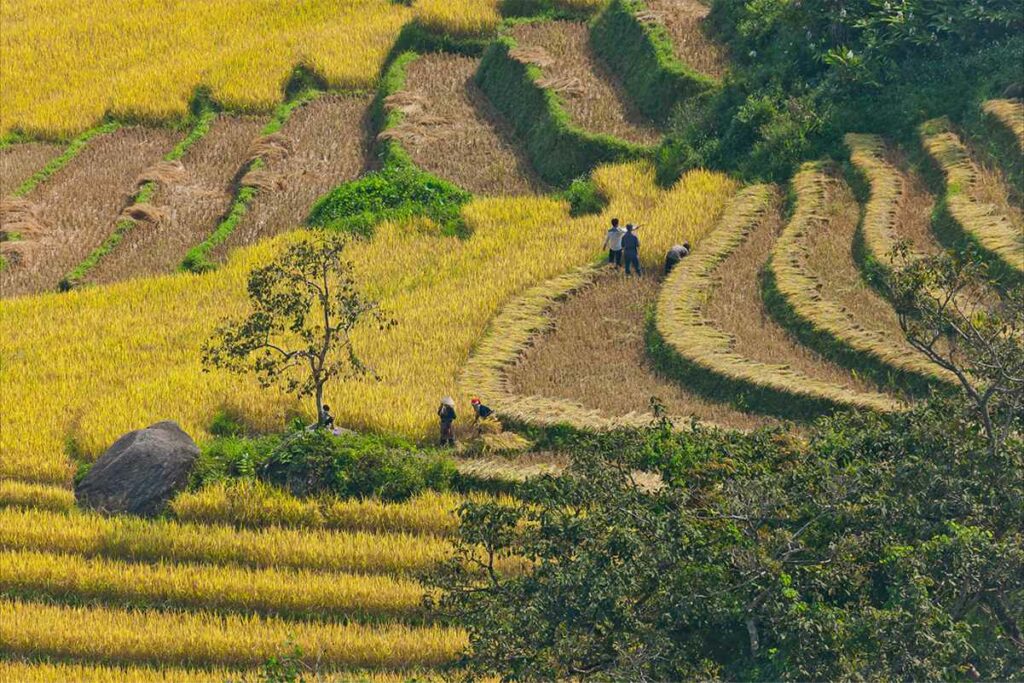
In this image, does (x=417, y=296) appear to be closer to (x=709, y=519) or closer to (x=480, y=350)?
(x=480, y=350)

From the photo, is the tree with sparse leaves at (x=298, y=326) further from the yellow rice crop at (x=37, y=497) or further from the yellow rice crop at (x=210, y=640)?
the yellow rice crop at (x=210, y=640)

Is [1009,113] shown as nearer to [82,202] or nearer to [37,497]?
[37,497]

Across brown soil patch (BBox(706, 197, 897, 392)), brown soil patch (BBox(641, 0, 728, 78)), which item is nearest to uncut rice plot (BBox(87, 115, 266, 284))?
brown soil patch (BBox(641, 0, 728, 78))

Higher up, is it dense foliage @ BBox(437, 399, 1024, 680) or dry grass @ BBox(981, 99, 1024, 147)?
dry grass @ BBox(981, 99, 1024, 147)

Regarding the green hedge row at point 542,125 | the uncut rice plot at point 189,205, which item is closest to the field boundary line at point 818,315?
the green hedge row at point 542,125

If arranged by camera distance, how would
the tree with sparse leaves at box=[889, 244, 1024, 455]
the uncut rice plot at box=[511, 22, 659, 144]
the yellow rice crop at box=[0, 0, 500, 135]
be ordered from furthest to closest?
the yellow rice crop at box=[0, 0, 500, 135] → the uncut rice plot at box=[511, 22, 659, 144] → the tree with sparse leaves at box=[889, 244, 1024, 455]

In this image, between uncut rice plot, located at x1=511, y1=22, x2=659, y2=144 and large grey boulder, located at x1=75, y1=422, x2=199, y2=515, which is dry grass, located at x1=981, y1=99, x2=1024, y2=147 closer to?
uncut rice plot, located at x1=511, y1=22, x2=659, y2=144

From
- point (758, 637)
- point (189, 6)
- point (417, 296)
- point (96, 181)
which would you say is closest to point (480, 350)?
point (417, 296)
